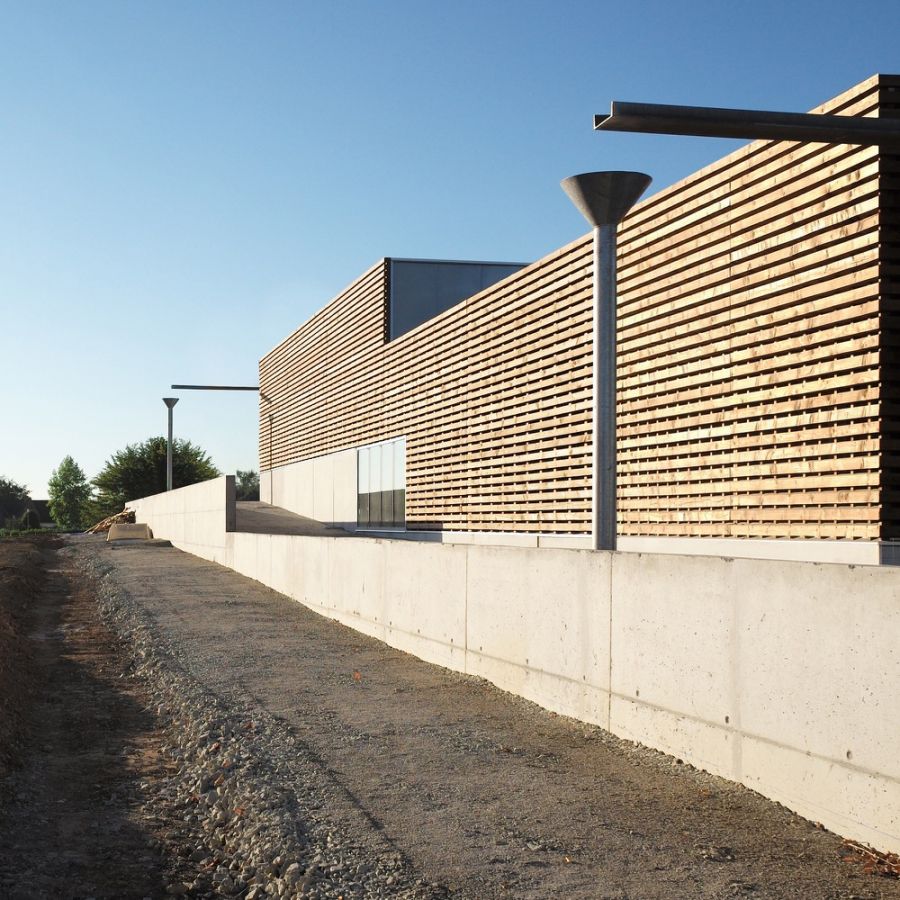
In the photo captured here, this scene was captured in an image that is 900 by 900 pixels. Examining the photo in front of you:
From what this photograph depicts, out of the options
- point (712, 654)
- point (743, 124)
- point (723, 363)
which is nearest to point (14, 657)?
point (712, 654)

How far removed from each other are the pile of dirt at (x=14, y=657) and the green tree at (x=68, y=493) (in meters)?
108

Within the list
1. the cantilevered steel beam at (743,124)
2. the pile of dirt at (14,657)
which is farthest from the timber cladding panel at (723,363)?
the pile of dirt at (14,657)

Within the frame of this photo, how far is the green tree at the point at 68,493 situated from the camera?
432ft

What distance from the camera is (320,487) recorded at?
128 ft

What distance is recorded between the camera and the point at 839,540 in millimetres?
12352

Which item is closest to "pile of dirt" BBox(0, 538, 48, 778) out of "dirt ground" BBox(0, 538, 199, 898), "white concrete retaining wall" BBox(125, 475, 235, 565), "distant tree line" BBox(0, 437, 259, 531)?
"dirt ground" BBox(0, 538, 199, 898)

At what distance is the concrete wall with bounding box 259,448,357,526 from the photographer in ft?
115

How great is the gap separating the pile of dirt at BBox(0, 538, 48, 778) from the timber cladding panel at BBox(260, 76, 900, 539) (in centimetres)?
854

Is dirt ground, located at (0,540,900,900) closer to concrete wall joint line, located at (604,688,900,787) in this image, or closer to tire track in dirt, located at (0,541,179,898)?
tire track in dirt, located at (0,541,179,898)

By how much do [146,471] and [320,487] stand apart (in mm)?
41914

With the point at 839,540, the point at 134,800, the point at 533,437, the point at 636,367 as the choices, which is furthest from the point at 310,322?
the point at 134,800

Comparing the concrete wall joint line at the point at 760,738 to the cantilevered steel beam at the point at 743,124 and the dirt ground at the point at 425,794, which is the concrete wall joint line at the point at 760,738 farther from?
the cantilevered steel beam at the point at 743,124

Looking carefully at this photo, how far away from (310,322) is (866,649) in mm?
38650

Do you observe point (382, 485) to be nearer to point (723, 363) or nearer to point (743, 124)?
point (723, 363)
